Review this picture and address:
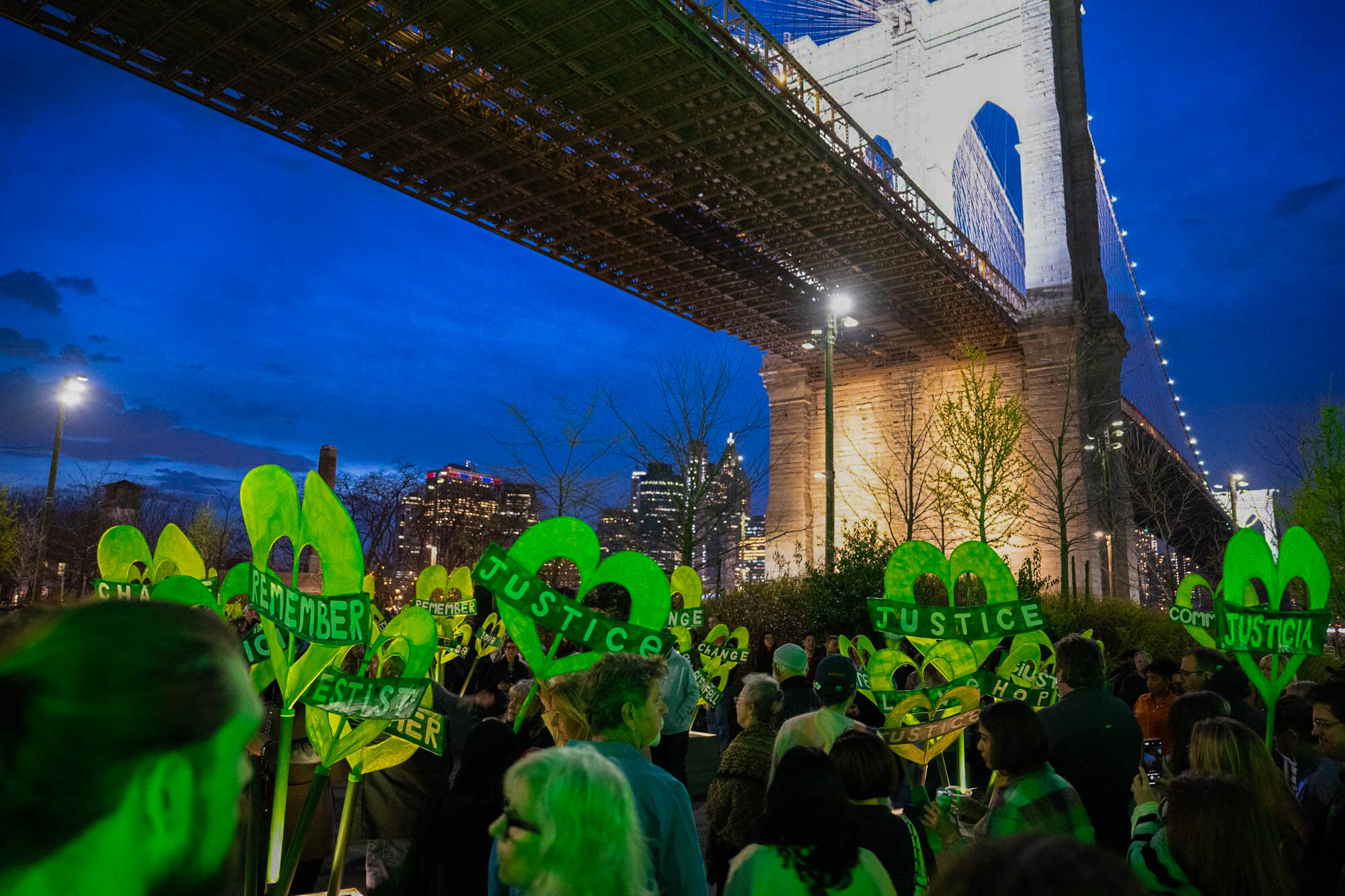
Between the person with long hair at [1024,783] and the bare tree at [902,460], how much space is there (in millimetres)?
23349

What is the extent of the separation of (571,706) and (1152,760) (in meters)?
2.46

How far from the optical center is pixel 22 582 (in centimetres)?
3142

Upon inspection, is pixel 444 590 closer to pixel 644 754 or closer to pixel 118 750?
pixel 644 754

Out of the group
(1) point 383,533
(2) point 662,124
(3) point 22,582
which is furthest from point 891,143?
(3) point 22,582

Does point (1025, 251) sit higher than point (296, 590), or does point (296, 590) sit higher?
point (1025, 251)

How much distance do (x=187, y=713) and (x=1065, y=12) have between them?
111 feet

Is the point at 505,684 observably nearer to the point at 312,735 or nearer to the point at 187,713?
the point at 312,735

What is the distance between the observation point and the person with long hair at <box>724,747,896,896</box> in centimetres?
220

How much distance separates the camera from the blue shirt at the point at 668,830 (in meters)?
2.35

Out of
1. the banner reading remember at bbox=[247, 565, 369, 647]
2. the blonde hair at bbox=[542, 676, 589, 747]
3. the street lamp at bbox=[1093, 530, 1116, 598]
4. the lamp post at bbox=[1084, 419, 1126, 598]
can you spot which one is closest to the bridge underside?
the lamp post at bbox=[1084, 419, 1126, 598]

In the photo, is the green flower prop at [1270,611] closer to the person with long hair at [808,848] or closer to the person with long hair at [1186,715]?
the person with long hair at [1186,715]

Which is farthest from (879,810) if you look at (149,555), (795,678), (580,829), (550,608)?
(149,555)

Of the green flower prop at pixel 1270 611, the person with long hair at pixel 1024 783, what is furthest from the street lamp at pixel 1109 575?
the person with long hair at pixel 1024 783

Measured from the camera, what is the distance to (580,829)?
5.83 feet
